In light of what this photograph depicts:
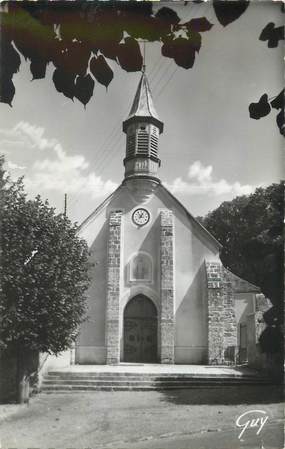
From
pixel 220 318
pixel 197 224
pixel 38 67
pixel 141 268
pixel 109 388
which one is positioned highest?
pixel 197 224

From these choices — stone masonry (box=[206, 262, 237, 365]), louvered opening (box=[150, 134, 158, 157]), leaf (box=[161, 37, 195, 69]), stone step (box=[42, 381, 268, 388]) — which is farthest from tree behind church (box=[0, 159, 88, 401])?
louvered opening (box=[150, 134, 158, 157])

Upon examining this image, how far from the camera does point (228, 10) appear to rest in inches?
162

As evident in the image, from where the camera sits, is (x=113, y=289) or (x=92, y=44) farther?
(x=113, y=289)

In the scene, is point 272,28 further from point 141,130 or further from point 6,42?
point 141,130

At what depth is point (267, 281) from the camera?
4.33 metres

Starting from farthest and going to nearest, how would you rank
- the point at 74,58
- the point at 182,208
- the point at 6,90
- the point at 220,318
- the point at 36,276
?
the point at 182,208 < the point at 220,318 < the point at 36,276 < the point at 74,58 < the point at 6,90

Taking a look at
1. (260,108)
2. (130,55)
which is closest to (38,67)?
(130,55)

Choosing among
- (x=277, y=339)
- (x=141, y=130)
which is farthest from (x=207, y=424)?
(x=141, y=130)

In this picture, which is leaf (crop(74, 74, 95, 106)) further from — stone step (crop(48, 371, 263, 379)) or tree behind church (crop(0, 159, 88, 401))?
stone step (crop(48, 371, 263, 379))

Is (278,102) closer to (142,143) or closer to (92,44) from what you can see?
(92,44)

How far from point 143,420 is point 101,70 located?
987 centimetres

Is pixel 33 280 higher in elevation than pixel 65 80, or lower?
lower

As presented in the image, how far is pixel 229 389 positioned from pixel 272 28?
554 inches

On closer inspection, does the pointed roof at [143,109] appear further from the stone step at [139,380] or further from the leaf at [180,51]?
the leaf at [180,51]
